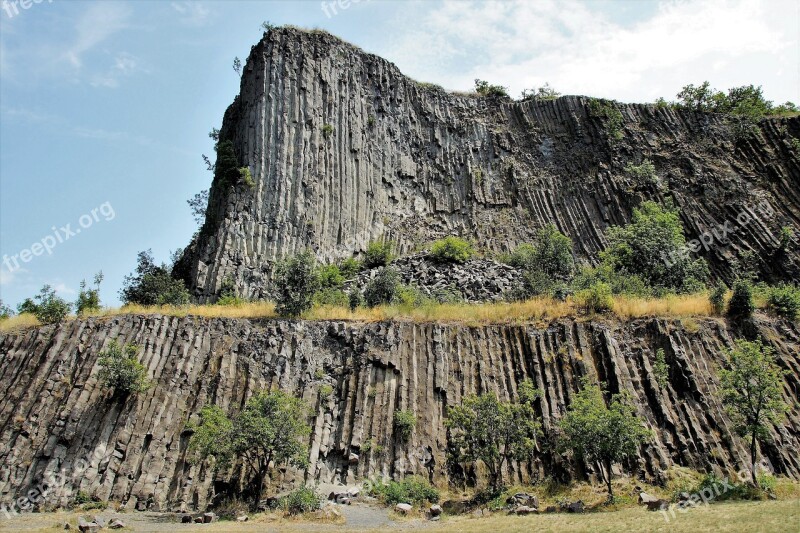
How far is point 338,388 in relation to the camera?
24.7 m

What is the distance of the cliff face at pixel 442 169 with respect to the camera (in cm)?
3925

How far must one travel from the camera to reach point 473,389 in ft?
80.0

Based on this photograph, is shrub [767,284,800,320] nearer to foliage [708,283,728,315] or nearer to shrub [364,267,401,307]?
foliage [708,283,728,315]

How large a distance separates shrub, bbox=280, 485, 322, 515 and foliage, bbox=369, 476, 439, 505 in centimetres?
218

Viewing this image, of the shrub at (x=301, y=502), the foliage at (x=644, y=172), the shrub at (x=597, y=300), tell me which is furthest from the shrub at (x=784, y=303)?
the foliage at (x=644, y=172)

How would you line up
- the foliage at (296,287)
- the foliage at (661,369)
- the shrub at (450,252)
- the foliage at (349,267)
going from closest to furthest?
the foliage at (661,369), the foliage at (296,287), the foliage at (349,267), the shrub at (450,252)

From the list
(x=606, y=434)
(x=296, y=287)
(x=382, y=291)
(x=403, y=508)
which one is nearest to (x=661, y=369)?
(x=606, y=434)

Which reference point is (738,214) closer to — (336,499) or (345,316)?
(345,316)

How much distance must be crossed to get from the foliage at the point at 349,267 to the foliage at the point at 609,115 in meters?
22.4

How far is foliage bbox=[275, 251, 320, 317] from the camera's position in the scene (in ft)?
89.5

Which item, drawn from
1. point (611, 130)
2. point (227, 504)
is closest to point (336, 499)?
point (227, 504)

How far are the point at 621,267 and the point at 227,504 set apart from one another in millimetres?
27145

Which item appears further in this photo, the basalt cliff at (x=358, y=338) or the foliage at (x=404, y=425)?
the foliage at (x=404, y=425)

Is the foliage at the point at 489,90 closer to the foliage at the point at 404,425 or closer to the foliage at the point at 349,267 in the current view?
the foliage at the point at 349,267
